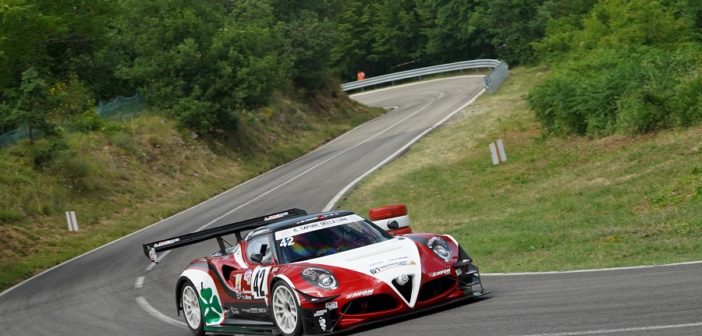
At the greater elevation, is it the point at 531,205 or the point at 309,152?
the point at 309,152

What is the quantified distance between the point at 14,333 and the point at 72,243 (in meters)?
14.0

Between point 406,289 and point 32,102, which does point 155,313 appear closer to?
point 406,289

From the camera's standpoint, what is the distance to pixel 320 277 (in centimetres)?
1082

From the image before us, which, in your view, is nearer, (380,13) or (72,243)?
(72,243)

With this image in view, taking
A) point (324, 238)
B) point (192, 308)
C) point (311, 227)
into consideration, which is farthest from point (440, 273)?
point (192, 308)

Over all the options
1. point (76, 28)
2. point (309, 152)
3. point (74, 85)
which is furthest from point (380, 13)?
point (76, 28)

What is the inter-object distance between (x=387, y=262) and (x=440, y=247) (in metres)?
0.91

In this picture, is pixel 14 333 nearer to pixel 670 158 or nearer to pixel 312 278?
pixel 312 278

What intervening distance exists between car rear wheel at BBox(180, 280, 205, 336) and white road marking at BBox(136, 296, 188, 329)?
63cm

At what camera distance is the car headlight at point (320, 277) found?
10719 millimetres

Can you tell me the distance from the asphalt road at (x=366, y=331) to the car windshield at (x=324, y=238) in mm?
1324

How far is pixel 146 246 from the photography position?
1352cm

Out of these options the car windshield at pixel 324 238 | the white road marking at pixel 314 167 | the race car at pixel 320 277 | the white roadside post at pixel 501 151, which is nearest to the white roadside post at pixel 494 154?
the white roadside post at pixel 501 151

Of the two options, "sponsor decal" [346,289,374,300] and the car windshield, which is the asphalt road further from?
the car windshield
